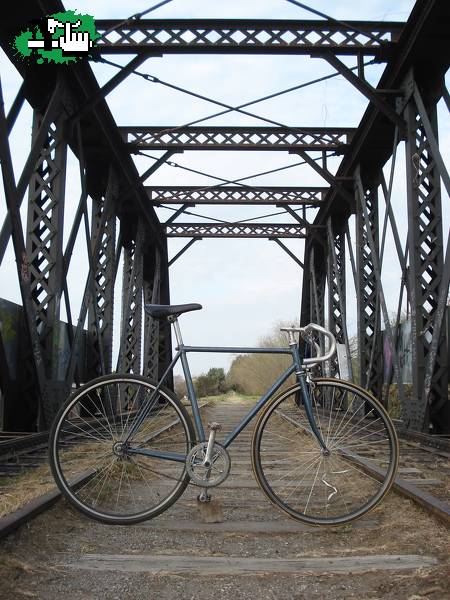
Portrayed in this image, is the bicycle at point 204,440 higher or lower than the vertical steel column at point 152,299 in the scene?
lower

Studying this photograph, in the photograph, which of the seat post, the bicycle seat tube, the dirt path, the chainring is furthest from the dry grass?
the bicycle seat tube

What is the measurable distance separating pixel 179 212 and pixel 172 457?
456 inches

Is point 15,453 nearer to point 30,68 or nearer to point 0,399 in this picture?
point 0,399

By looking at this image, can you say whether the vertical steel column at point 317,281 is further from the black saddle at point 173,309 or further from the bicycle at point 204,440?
the black saddle at point 173,309

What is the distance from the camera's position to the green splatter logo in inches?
253

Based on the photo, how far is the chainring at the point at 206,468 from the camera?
319cm

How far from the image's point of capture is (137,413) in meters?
3.36

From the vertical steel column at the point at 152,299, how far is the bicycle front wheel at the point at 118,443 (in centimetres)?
1220

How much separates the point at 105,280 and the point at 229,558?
8349 mm

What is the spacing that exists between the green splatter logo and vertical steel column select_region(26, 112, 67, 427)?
75 centimetres

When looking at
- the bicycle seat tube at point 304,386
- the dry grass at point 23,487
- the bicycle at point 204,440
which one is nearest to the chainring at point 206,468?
the bicycle at point 204,440

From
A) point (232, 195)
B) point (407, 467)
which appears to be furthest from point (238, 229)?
point (407, 467)

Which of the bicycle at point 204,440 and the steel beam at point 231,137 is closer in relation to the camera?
the bicycle at point 204,440

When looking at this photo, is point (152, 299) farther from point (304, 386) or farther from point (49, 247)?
point (304, 386)
